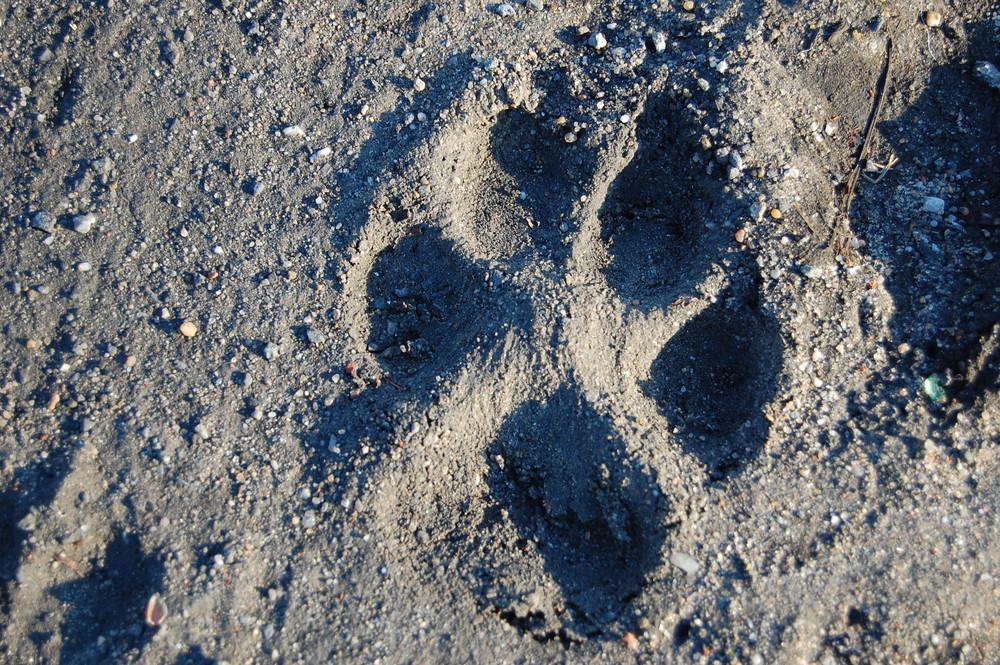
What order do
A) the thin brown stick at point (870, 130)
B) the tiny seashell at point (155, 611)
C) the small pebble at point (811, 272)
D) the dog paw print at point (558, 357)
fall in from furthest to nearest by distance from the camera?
the thin brown stick at point (870, 130), the small pebble at point (811, 272), the dog paw print at point (558, 357), the tiny seashell at point (155, 611)

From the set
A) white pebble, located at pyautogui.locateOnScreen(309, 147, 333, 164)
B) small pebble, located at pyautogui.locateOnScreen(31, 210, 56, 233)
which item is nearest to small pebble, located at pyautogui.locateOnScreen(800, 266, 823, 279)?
white pebble, located at pyautogui.locateOnScreen(309, 147, 333, 164)

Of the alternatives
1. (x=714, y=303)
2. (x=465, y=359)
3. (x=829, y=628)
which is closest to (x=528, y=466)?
(x=465, y=359)

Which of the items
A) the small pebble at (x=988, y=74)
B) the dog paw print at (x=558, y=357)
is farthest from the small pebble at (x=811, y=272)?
the small pebble at (x=988, y=74)

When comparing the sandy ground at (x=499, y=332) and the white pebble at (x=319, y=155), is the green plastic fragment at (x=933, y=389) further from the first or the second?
the white pebble at (x=319, y=155)

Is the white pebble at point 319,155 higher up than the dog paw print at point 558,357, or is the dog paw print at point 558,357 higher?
the white pebble at point 319,155

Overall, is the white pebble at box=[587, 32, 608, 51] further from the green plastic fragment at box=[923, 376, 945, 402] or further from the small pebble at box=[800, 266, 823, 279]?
the green plastic fragment at box=[923, 376, 945, 402]

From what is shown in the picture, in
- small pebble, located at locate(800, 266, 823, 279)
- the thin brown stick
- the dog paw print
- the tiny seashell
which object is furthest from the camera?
the thin brown stick

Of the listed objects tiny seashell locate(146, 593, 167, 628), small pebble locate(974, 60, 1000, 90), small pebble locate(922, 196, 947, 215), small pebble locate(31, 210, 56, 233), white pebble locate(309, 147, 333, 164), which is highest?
small pebble locate(31, 210, 56, 233)
